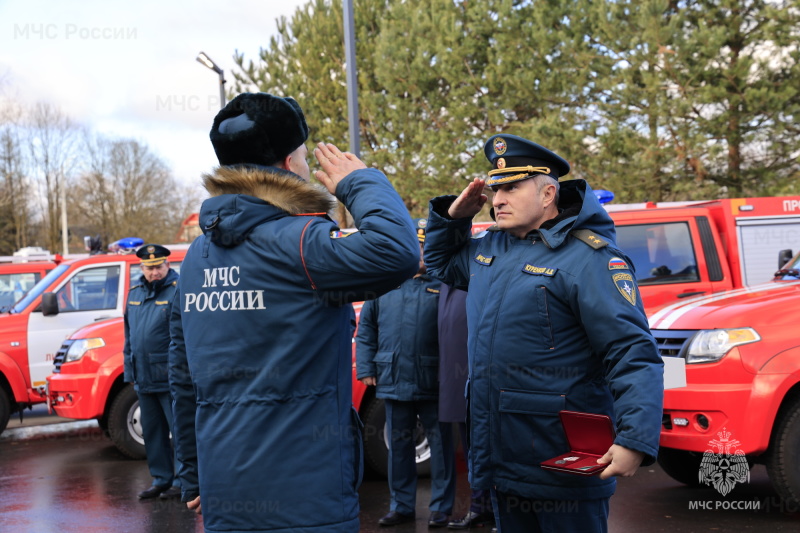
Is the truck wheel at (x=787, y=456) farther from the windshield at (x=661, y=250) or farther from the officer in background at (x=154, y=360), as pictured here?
the officer in background at (x=154, y=360)

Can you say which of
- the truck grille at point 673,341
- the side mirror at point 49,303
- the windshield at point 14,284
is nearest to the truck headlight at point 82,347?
the side mirror at point 49,303

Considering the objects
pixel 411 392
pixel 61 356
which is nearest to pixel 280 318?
pixel 411 392

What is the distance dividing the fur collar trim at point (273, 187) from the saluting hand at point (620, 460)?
1.19 metres

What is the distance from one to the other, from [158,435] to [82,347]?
1949 millimetres

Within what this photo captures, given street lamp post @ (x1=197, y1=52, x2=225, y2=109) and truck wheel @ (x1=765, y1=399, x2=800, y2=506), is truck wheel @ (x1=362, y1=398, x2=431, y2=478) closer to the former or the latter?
truck wheel @ (x1=765, y1=399, x2=800, y2=506)

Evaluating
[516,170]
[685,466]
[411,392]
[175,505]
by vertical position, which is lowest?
[175,505]

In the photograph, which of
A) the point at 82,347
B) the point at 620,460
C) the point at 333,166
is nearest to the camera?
the point at 333,166

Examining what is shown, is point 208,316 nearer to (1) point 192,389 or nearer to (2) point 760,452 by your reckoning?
(1) point 192,389

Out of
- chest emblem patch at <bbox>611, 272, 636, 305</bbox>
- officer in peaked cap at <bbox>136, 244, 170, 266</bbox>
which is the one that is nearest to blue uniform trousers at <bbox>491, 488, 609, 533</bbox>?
chest emblem patch at <bbox>611, 272, 636, 305</bbox>

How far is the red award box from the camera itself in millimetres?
2799

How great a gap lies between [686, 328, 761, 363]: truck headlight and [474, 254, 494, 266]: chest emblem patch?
2573 millimetres

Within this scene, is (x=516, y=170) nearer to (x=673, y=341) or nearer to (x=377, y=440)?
(x=673, y=341)

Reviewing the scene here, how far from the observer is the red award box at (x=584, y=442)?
9.18 ft

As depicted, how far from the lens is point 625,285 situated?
118 inches
